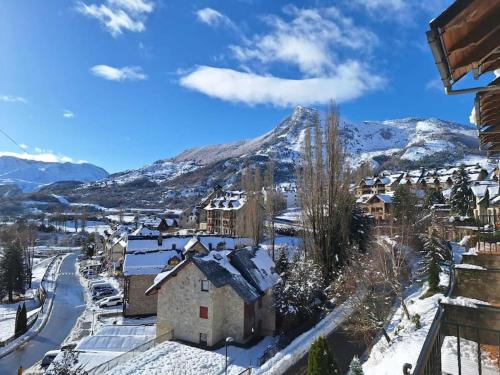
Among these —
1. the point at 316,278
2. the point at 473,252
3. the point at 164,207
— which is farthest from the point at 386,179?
the point at 164,207

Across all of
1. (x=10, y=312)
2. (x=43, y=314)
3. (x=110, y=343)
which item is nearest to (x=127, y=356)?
(x=110, y=343)

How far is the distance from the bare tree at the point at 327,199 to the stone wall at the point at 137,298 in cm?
1654

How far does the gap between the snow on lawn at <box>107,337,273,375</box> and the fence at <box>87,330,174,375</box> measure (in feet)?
3.21

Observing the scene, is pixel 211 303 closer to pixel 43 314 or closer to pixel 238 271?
pixel 238 271

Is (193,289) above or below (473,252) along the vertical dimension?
below

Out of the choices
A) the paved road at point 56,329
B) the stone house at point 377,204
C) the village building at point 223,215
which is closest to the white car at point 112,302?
the paved road at point 56,329

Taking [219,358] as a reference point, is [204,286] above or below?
above

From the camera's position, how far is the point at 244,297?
23.9 meters

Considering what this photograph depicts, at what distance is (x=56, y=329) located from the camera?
36.0m

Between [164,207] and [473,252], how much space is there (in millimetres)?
171260

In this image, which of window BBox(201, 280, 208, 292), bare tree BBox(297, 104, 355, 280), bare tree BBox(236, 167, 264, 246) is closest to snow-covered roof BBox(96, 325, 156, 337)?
window BBox(201, 280, 208, 292)

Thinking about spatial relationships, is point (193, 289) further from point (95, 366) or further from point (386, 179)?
point (386, 179)

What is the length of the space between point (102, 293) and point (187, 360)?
1185 inches

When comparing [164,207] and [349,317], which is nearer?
[349,317]
